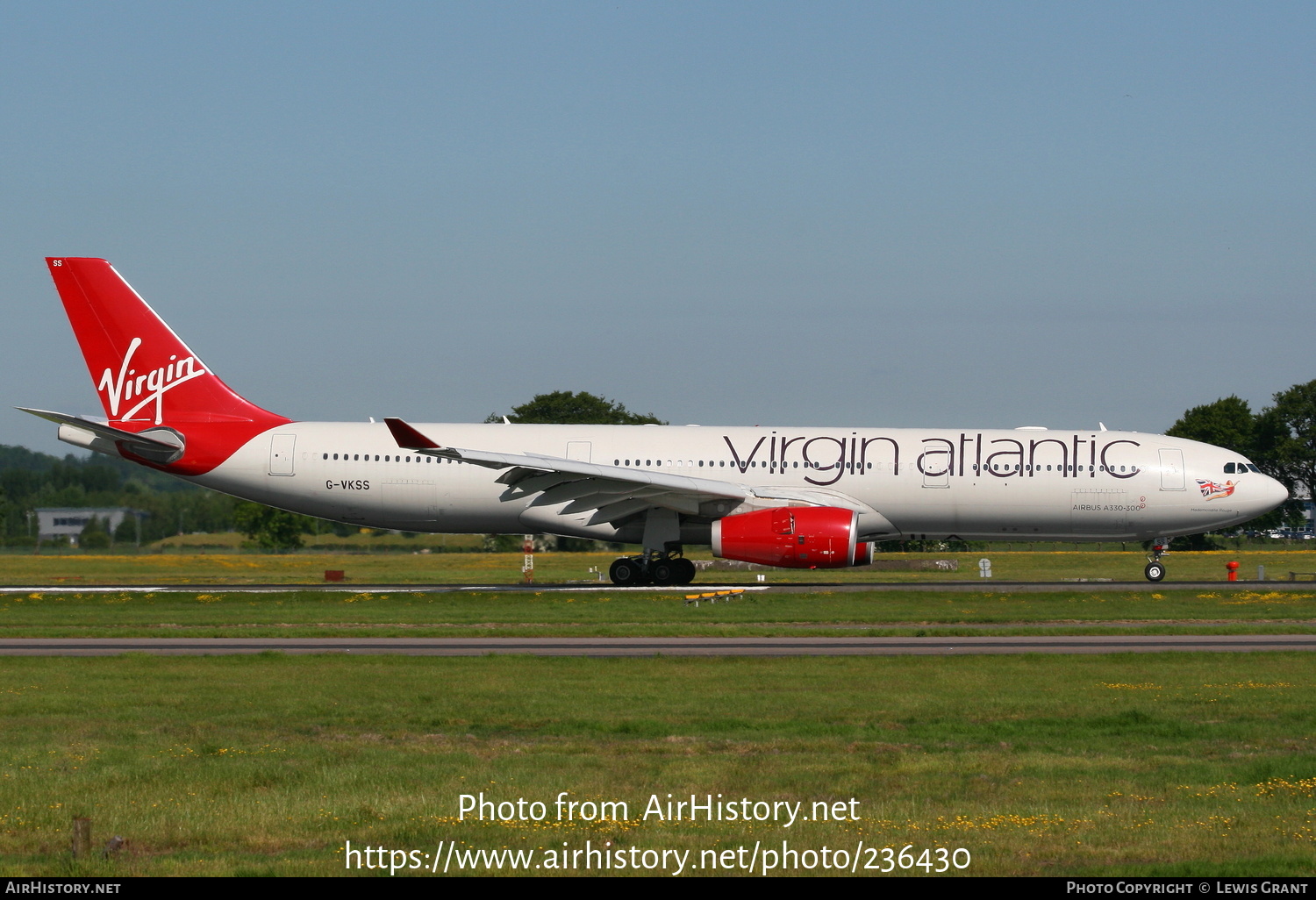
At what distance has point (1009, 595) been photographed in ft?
98.2

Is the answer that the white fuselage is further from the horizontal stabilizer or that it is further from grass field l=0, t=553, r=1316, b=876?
grass field l=0, t=553, r=1316, b=876

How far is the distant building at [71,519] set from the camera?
251ft

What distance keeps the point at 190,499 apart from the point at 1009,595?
6686 cm

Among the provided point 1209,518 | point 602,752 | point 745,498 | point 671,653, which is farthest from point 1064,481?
point 602,752

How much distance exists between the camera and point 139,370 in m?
34.3

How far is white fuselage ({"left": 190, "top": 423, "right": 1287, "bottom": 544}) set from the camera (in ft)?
109

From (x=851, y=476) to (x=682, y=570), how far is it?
16.5 feet

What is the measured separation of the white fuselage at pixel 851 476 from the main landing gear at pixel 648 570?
783 millimetres

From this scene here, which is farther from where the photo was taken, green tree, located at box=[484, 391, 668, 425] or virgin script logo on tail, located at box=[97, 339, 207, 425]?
green tree, located at box=[484, 391, 668, 425]

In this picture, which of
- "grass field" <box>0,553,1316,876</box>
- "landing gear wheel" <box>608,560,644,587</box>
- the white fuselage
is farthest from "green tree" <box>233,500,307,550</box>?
"grass field" <box>0,553,1316,876</box>

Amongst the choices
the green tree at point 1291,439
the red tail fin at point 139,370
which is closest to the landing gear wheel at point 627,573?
the red tail fin at point 139,370

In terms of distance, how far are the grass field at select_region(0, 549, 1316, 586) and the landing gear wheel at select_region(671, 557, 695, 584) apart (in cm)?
446

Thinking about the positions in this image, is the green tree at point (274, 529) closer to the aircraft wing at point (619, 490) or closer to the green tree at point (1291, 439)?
the aircraft wing at point (619, 490)
